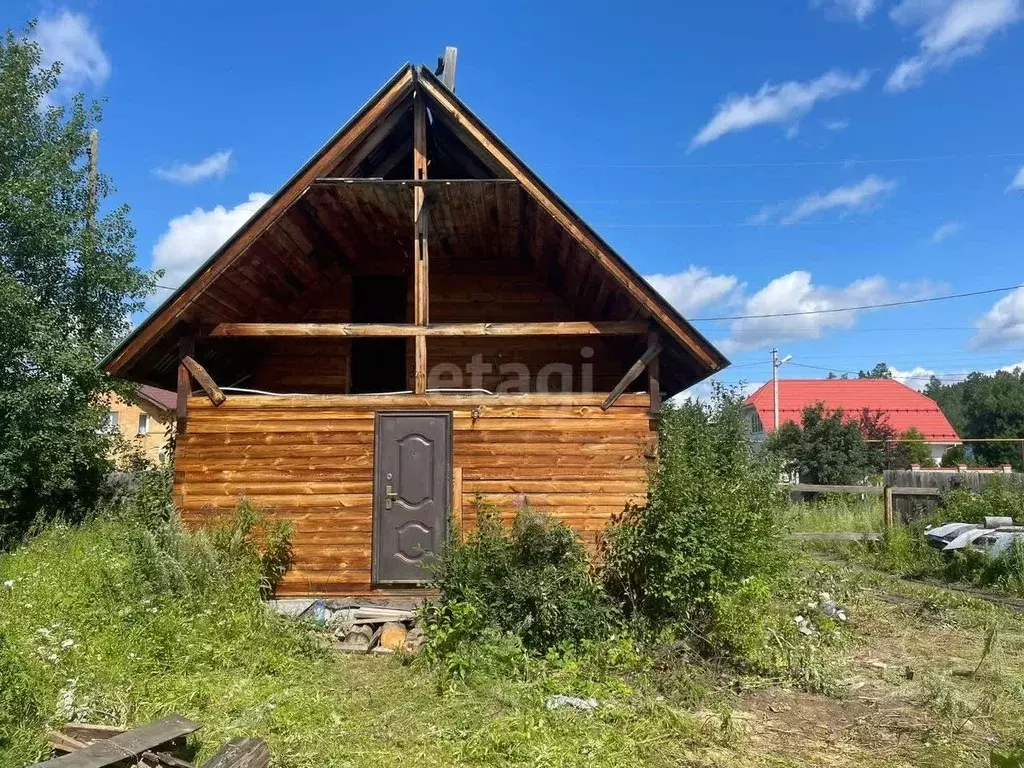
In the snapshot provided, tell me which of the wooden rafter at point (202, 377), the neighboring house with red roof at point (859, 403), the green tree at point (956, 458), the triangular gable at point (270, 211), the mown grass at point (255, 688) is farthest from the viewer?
the neighboring house with red roof at point (859, 403)

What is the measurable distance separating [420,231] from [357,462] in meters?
2.72

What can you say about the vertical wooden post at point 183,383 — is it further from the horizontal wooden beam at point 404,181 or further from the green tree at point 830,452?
the green tree at point 830,452

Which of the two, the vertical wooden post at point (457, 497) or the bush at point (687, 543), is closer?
the bush at point (687, 543)

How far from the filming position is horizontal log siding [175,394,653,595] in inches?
324

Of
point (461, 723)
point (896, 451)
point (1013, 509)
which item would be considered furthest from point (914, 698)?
point (896, 451)

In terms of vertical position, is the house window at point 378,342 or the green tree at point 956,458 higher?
the house window at point 378,342

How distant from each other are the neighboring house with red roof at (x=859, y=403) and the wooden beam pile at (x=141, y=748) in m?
36.9

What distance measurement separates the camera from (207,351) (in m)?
9.06

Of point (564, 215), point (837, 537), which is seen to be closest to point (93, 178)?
point (564, 215)

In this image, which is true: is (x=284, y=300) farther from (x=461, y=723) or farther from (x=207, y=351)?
(x=461, y=723)

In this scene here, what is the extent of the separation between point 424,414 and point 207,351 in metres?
2.96

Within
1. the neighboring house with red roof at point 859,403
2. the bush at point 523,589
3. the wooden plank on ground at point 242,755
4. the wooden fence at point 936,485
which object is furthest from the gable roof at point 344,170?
the neighboring house with red roof at point 859,403

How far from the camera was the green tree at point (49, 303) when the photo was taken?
13875 mm

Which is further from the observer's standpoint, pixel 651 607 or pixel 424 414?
pixel 424 414
